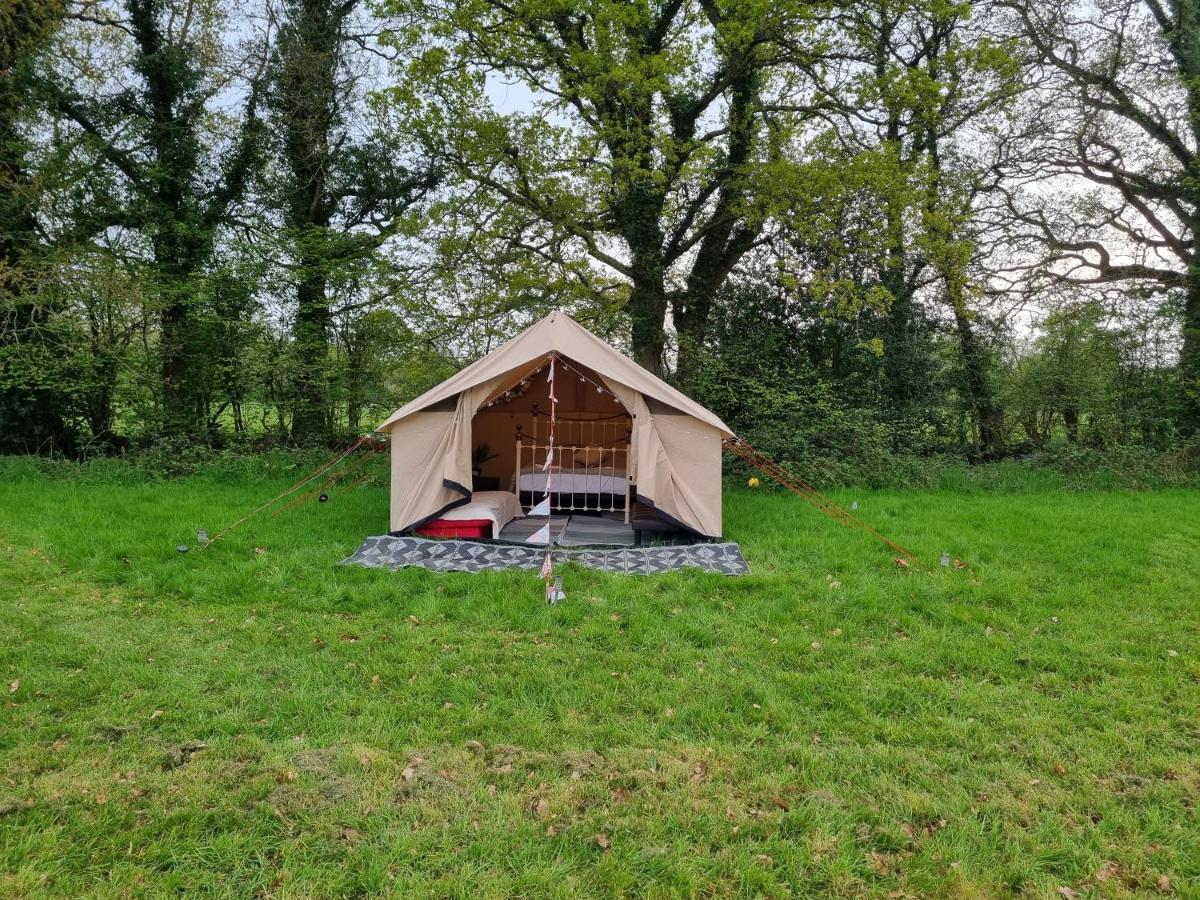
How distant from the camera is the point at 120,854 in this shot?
209 centimetres

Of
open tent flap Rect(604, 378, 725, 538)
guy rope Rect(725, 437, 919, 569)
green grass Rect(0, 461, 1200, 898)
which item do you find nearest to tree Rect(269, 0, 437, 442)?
green grass Rect(0, 461, 1200, 898)

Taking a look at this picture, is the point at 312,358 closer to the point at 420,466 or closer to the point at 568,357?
the point at 420,466

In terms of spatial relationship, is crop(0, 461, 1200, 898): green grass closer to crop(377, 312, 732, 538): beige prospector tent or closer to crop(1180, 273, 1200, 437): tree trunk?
crop(377, 312, 732, 538): beige prospector tent

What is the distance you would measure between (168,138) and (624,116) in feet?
24.0

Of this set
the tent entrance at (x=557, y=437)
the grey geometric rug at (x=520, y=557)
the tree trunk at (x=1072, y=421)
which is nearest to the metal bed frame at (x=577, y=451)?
the tent entrance at (x=557, y=437)

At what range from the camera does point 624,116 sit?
30.1 feet

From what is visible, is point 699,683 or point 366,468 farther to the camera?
point 366,468

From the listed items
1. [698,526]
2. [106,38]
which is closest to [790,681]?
[698,526]

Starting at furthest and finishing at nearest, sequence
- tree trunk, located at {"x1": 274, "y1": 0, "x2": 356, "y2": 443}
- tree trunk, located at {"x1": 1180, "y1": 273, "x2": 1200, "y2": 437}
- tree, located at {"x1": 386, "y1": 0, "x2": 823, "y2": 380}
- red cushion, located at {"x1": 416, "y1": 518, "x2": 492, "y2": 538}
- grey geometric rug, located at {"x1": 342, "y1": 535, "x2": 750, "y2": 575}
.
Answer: tree trunk, located at {"x1": 274, "y1": 0, "x2": 356, "y2": 443}, tree trunk, located at {"x1": 1180, "y1": 273, "x2": 1200, "y2": 437}, tree, located at {"x1": 386, "y1": 0, "x2": 823, "y2": 380}, red cushion, located at {"x1": 416, "y1": 518, "x2": 492, "y2": 538}, grey geometric rug, located at {"x1": 342, "y1": 535, "x2": 750, "y2": 575}

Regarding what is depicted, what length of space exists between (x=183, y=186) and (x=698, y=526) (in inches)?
400

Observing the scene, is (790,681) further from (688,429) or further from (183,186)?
(183,186)

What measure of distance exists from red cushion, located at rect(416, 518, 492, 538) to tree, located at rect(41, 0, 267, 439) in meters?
6.41

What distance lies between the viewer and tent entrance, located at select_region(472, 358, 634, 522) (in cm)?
742

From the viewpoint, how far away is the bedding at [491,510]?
5.91 m
